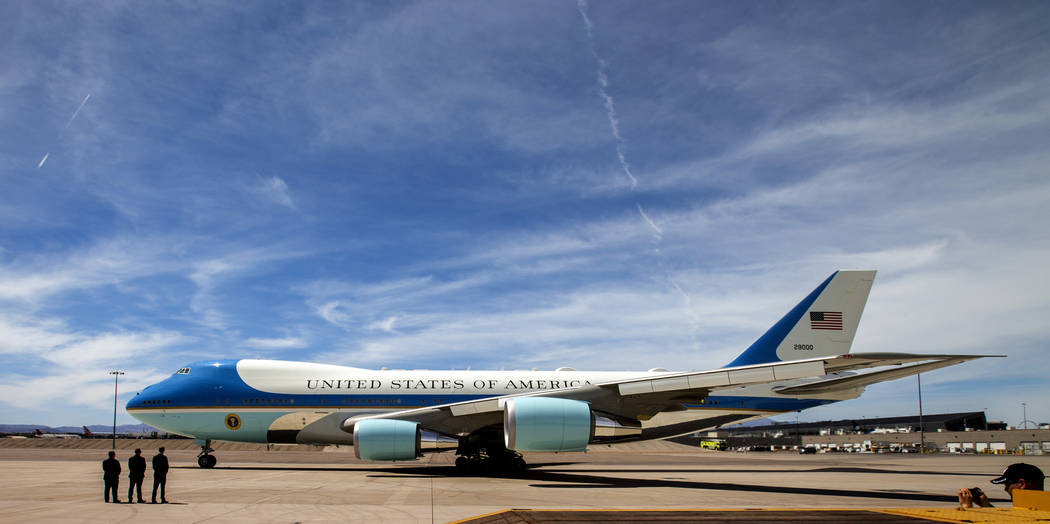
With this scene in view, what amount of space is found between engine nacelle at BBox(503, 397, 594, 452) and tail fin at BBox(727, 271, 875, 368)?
331 inches

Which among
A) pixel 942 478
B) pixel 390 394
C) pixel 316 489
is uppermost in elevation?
pixel 390 394

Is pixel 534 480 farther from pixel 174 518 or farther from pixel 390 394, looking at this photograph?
pixel 174 518

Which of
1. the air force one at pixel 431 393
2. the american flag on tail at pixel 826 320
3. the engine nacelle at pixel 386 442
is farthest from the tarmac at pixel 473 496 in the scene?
the american flag on tail at pixel 826 320

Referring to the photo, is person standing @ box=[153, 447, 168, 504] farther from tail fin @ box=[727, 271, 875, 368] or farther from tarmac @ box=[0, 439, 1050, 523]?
tail fin @ box=[727, 271, 875, 368]

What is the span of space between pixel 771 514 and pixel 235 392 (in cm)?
1882

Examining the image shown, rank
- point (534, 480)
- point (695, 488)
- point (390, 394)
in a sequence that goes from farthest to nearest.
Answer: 1. point (390, 394)
2. point (534, 480)
3. point (695, 488)

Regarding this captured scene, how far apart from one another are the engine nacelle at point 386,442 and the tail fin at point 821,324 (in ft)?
39.4

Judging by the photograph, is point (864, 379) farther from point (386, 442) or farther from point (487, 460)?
point (386, 442)

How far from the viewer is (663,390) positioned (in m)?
17.8

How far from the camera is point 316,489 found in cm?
1540

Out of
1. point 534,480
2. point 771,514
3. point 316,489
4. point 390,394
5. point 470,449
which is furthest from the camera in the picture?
point 390,394

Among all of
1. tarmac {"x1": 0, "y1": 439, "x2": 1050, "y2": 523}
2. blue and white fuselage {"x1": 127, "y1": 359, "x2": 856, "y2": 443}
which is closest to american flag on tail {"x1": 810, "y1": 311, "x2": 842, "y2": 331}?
blue and white fuselage {"x1": 127, "y1": 359, "x2": 856, "y2": 443}

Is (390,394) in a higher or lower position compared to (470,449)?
higher

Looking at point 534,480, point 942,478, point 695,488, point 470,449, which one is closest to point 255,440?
point 470,449
